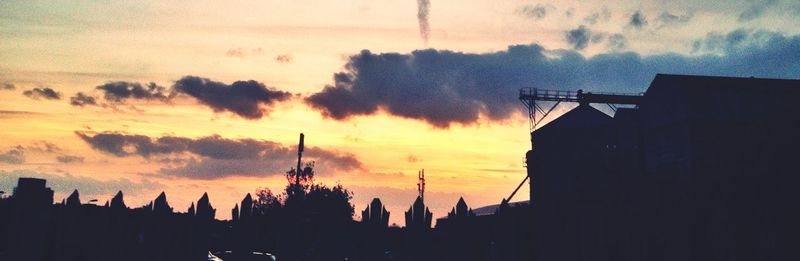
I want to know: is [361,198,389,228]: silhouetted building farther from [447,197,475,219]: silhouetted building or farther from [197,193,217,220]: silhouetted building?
[197,193,217,220]: silhouetted building

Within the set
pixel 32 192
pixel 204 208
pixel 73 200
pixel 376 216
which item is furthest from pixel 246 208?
pixel 32 192

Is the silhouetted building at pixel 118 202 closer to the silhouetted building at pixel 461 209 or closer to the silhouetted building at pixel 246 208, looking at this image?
the silhouetted building at pixel 246 208

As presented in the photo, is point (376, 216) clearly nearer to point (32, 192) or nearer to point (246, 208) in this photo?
point (246, 208)

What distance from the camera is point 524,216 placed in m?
13.6

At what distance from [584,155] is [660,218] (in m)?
30.9

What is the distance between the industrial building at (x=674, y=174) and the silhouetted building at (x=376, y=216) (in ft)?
11.8

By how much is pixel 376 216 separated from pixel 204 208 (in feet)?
13.4

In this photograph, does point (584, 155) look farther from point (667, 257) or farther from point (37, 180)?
point (37, 180)

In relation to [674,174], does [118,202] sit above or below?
below

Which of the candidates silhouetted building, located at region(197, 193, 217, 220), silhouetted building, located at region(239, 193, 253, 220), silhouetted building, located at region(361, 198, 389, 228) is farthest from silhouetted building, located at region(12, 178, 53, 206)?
silhouetted building, located at region(361, 198, 389, 228)

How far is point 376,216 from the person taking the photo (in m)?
14.4

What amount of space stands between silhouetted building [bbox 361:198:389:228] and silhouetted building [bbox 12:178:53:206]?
26.4 feet

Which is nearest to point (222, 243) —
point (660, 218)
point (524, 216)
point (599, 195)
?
point (524, 216)

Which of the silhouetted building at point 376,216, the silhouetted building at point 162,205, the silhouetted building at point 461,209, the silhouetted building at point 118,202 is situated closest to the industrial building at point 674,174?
the silhouetted building at point 461,209
